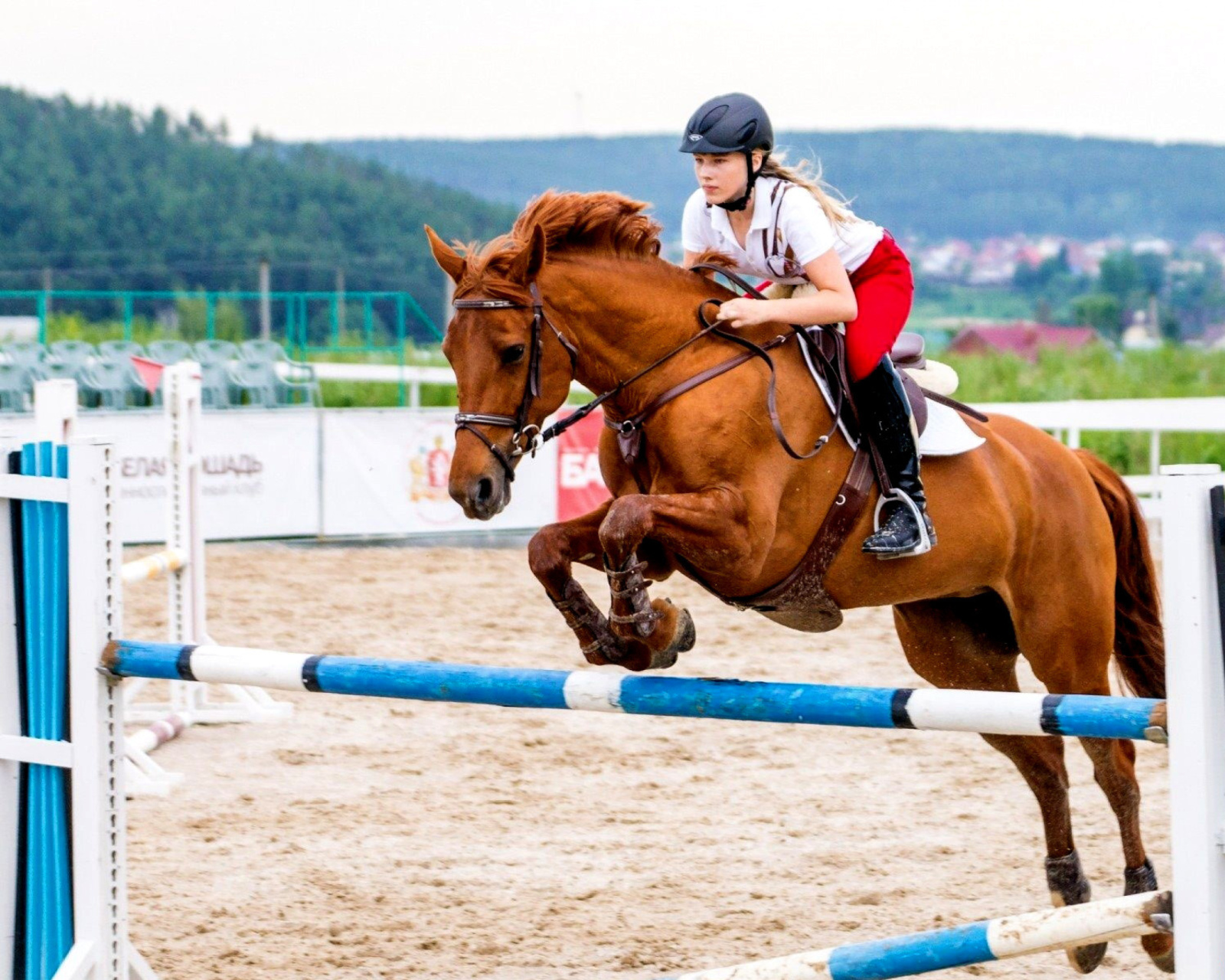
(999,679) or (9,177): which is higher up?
(9,177)

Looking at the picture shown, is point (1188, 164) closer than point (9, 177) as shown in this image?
No

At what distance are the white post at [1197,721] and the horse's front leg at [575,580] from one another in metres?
1.27

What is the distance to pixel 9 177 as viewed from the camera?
42.5 metres

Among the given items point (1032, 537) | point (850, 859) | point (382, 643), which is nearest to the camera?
point (1032, 537)

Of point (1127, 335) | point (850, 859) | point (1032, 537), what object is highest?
point (1127, 335)

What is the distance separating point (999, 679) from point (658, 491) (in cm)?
145

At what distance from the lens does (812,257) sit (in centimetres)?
355

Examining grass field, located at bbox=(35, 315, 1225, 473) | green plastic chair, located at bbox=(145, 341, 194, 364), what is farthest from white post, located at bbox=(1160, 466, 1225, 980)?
green plastic chair, located at bbox=(145, 341, 194, 364)

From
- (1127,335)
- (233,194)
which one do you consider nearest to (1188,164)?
(1127,335)

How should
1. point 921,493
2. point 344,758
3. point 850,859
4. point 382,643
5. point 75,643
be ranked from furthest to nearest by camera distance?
point 382,643 → point 344,758 → point 850,859 → point 921,493 → point 75,643

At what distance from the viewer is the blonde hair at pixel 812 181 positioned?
367 cm

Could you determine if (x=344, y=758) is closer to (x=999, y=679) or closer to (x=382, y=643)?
(x=382, y=643)

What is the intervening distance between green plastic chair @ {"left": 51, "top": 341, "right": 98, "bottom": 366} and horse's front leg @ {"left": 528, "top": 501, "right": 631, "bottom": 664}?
14034 millimetres

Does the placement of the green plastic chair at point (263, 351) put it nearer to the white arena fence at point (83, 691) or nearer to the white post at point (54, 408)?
the white post at point (54, 408)
